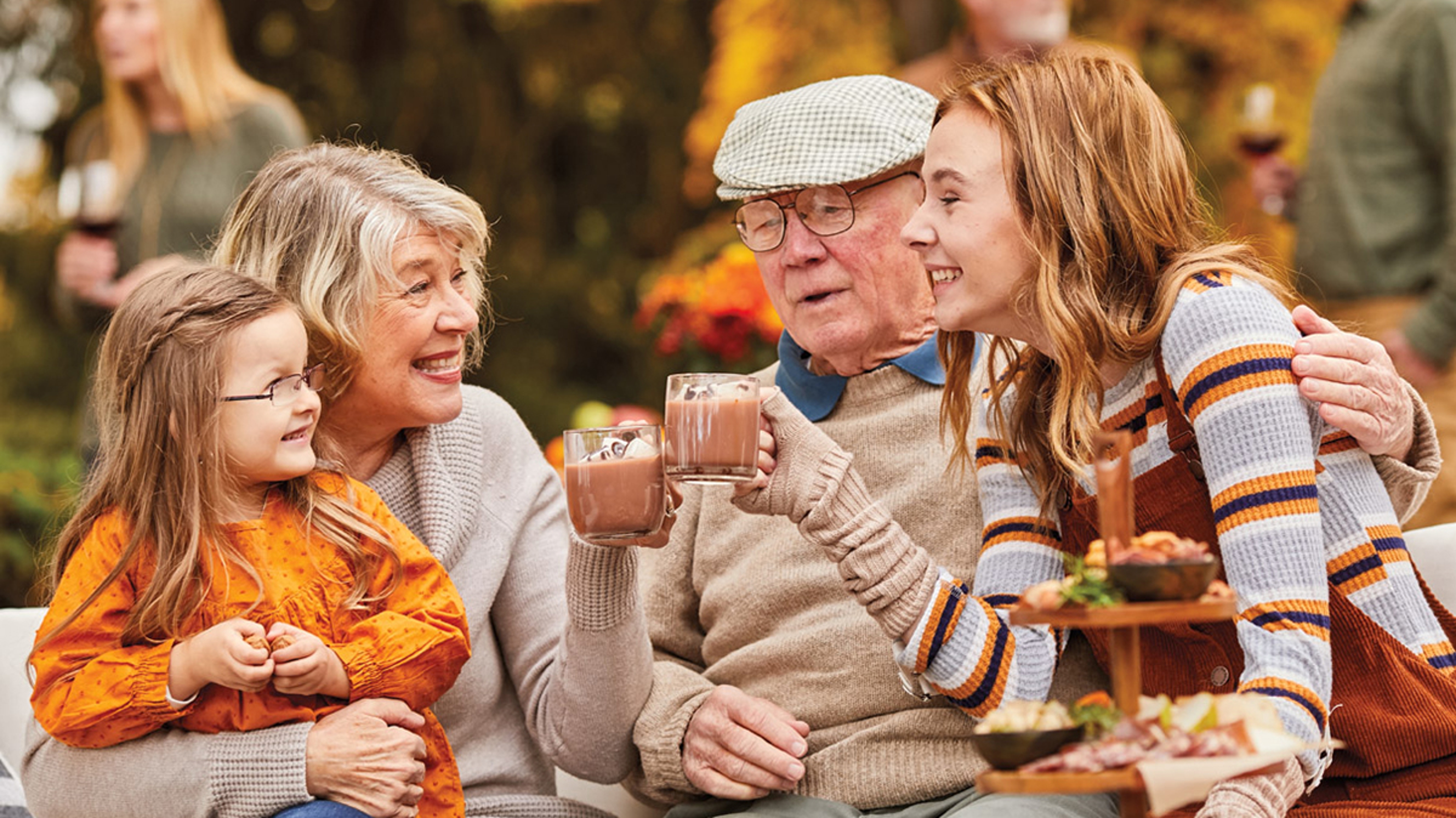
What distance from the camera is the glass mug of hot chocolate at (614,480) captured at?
1.97 metres

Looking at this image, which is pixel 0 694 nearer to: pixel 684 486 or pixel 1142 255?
pixel 684 486

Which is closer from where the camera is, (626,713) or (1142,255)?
(1142,255)

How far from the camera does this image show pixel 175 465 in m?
2.13

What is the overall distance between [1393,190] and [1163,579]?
380cm

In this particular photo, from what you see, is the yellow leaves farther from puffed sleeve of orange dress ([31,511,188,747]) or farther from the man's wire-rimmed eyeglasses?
puffed sleeve of orange dress ([31,511,188,747])

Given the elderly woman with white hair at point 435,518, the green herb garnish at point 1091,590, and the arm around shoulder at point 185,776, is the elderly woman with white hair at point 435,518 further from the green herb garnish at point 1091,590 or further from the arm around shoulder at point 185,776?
the green herb garnish at point 1091,590

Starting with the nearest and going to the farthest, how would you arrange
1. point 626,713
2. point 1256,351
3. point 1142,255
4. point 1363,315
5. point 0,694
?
1. point 1256,351
2. point 1142,255
3. point 626,713
4. point 0,694
5. point 1363,315

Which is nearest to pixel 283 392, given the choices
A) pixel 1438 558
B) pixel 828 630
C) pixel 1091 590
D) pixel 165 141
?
A: pixel 828 630

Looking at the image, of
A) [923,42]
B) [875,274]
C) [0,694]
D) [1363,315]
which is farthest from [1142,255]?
[923,42]

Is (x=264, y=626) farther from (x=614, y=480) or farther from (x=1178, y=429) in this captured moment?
(x=1178, y=429)

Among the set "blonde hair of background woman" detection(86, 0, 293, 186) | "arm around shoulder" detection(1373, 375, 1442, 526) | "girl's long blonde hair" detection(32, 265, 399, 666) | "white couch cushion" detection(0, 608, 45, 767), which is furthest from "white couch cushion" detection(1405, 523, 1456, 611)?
"blonde hair of background woman" detection(86, 0, 293, 186)

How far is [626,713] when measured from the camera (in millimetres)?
2412

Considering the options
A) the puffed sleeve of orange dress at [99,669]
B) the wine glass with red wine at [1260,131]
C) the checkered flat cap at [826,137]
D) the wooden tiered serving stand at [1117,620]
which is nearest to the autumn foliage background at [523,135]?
the wine glass with red wine at [1260,131]

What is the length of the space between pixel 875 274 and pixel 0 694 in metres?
1.68
